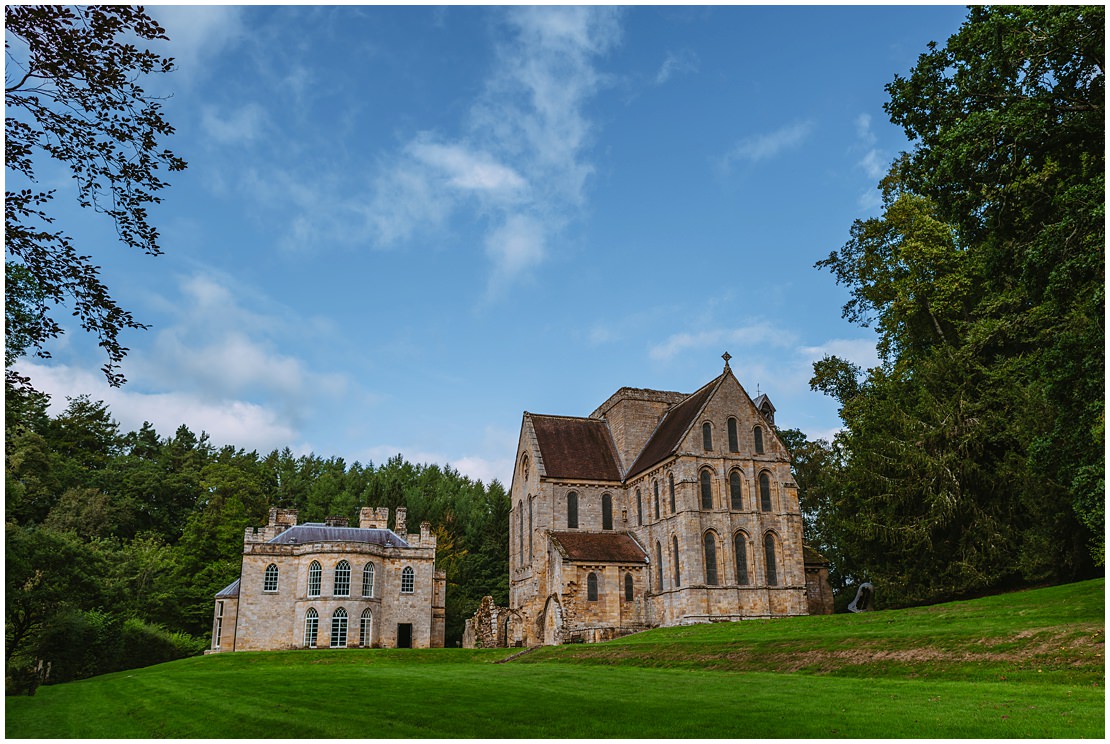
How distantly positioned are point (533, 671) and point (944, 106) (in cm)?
1860

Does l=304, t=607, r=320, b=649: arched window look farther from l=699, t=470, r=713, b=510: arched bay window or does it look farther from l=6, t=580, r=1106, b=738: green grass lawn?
l=699, t=470, r=713, b=510: arched bay window

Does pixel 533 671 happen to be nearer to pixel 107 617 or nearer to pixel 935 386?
pixel 935 386

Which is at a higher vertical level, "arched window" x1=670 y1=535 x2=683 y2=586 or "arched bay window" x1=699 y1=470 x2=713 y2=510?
"arched bay window" x1=699 y1=470 x2=713 y2=510

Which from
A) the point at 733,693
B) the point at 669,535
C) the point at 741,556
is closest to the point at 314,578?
the point at 669,535

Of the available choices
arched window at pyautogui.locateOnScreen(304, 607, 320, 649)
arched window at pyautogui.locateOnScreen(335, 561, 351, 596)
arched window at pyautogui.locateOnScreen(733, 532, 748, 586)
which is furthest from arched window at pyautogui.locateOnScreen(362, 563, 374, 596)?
arched window at pyautogui.locateOnScreen(733, 532, 748, 586)

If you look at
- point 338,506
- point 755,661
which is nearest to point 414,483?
point 338,506

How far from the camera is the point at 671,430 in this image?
1838 inches

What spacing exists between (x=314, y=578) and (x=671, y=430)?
72.3 feet

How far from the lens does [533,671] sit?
76.3ft

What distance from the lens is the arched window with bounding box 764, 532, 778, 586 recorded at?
1654 inches

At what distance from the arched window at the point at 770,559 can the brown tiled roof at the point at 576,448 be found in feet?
32.9

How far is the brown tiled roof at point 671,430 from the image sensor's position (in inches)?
1746

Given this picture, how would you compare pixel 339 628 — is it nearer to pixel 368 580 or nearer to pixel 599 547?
pixel 368 580

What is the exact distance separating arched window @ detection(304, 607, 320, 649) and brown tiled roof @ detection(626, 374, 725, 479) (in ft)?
64.5
